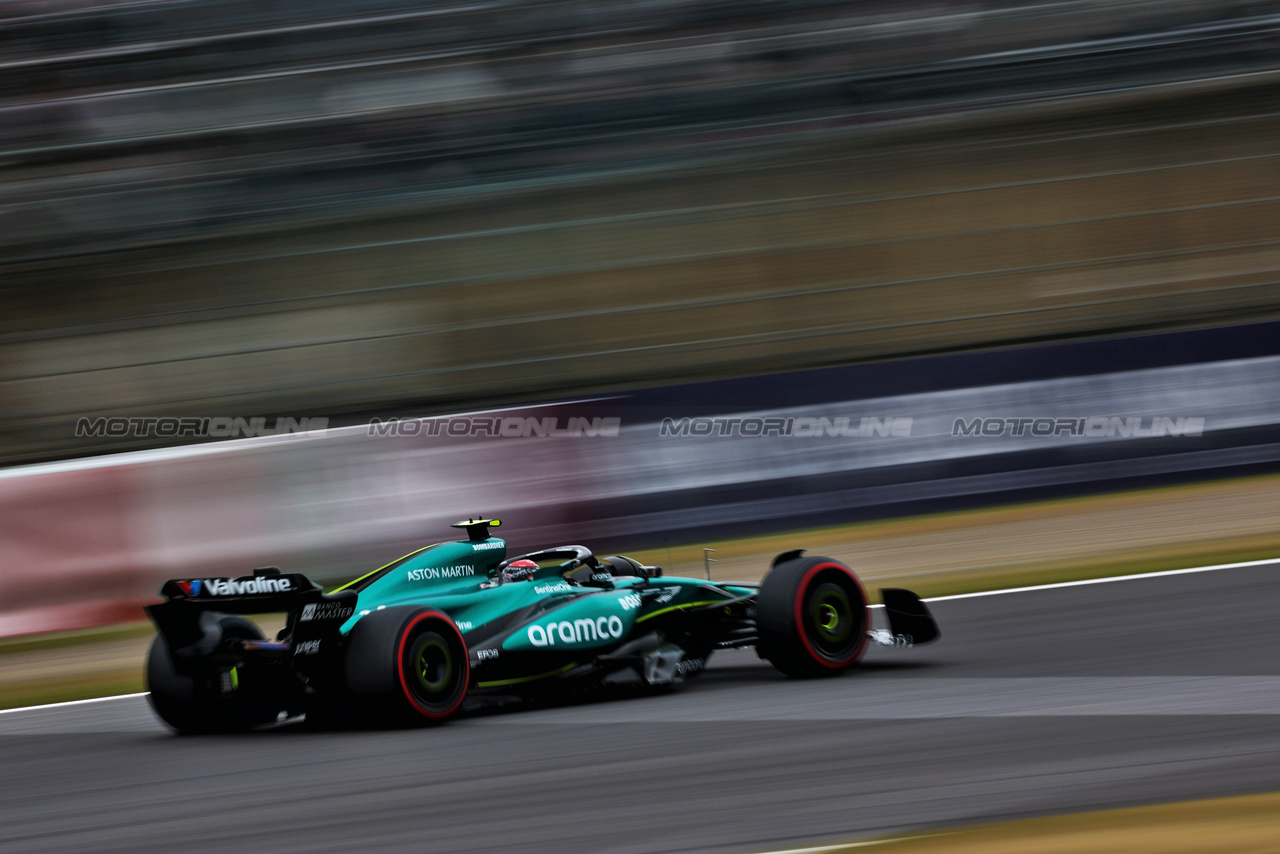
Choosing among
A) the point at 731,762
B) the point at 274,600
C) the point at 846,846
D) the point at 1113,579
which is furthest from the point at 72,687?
the point at 1113,579

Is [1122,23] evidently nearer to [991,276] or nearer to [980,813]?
[991,276]

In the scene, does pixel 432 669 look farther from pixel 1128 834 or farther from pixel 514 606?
pixel 1128 834

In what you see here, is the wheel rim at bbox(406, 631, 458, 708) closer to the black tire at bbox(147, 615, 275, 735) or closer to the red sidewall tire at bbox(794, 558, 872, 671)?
the black tire at bbox(147, 615, 275, 735)

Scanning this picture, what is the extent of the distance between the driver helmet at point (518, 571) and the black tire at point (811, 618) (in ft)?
3.15

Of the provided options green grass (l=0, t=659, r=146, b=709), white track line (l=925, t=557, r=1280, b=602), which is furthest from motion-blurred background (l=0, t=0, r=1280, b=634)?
white track line (l=925, t=557, r=1280, b=602)

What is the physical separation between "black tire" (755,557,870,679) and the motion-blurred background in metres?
6.42

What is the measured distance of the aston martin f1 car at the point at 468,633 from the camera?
5266mm

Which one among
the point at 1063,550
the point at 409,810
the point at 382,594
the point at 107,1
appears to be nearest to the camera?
the point at 409,810

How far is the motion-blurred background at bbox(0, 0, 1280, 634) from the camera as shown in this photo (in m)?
13.1

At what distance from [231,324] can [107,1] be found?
13.6 ft

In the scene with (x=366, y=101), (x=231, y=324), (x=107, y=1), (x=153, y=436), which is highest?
(x=107, y=1)

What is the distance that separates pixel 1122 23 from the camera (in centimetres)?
1484

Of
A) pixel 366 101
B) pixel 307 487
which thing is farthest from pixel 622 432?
pixel 366 101

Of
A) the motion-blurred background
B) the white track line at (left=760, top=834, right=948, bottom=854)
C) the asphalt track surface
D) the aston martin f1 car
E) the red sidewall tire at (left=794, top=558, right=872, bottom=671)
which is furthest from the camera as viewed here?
the motion-blurred background
